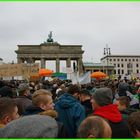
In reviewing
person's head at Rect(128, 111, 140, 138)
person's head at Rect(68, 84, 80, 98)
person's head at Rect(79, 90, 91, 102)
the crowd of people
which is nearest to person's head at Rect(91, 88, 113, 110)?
the crowd of people

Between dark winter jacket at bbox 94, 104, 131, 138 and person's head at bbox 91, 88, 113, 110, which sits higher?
person's head at bbox 91, 88, 113, 110

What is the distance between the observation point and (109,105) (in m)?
4.84

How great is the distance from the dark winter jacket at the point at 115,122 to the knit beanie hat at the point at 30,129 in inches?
74.8

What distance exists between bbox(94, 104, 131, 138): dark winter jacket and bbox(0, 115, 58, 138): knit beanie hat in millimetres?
1901

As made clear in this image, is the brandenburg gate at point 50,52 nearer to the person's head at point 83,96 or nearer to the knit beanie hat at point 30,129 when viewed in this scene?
the person's head at point 83,96

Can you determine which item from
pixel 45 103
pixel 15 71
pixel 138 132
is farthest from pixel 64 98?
pixel 15 71

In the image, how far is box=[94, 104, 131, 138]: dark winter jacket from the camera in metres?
4.59

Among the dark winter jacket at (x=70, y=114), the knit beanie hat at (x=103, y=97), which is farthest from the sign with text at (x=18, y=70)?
the knit beanie hat at (x=103, y=97)

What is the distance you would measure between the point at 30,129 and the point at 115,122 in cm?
217

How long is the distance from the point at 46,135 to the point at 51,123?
143 mm

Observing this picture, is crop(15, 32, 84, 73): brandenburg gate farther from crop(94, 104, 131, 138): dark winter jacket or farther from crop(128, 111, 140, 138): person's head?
crop(128, 111, 140, 138): person's head

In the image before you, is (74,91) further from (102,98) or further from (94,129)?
(94,129)

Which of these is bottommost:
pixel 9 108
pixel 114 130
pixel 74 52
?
pixel 114 130

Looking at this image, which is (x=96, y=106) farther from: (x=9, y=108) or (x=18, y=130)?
(x=18, y=130)
